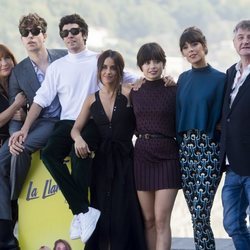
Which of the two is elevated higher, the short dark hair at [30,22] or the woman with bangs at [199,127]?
the short dark hair at [30,22]

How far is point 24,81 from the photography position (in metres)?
4.82

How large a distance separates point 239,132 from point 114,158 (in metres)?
0.95

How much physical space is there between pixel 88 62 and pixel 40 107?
469 mm

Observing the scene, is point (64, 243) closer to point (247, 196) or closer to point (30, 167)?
point (30, 167)

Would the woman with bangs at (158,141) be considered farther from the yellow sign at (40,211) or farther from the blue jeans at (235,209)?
the yellow sign at (40,211)

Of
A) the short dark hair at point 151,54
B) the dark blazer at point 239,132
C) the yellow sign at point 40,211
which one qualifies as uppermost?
the short dark hair at point 151,54

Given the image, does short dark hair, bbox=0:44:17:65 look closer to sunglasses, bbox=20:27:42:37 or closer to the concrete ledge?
sunglasses, bbox=20:27:42:37

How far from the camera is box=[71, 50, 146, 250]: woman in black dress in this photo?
439 cm

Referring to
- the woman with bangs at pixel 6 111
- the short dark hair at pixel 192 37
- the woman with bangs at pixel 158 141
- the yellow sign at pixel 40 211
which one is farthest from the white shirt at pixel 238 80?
the woman with bangs at pixel 6 111

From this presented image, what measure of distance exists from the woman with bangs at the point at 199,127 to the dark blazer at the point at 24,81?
3.88 ft

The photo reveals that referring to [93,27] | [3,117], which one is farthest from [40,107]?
[93,27]

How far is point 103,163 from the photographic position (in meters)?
4.49

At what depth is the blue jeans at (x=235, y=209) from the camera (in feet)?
13.1

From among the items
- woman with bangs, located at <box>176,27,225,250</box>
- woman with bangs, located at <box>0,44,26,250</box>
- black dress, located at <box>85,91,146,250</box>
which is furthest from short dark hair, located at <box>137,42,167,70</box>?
woman with bangs, located at <box>0,44,26,250</box>
